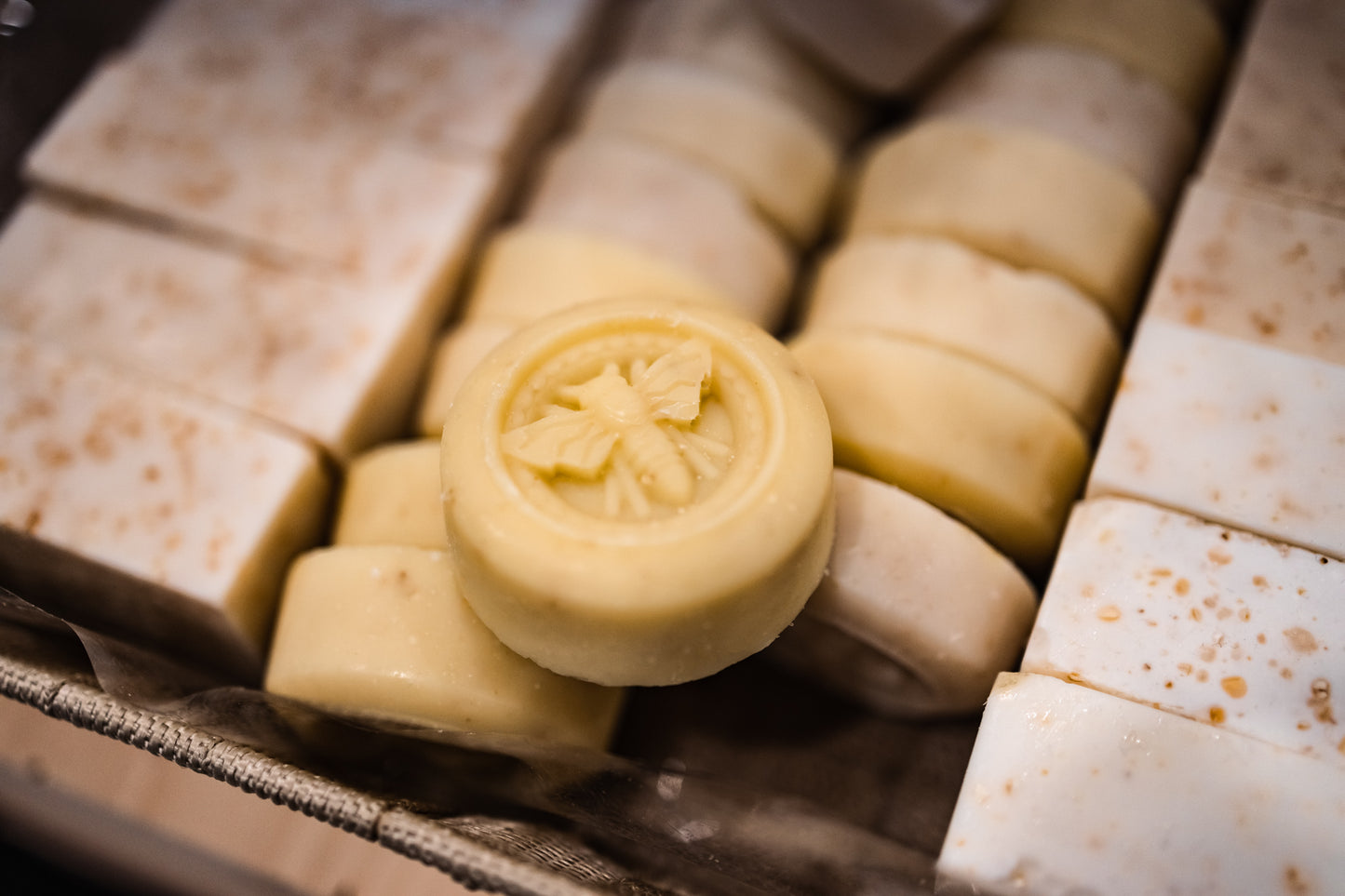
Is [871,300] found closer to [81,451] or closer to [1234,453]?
[1234,453]

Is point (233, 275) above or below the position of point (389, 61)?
below

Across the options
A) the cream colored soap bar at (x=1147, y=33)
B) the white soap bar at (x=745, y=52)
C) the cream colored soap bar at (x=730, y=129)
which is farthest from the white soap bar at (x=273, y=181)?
the cream colored soap bar at (x=1147, y=33)

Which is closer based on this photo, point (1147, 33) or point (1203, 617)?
point (1203, 617)

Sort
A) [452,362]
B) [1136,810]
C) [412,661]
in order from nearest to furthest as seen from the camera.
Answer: [1136,810], [412,661], [452,362]

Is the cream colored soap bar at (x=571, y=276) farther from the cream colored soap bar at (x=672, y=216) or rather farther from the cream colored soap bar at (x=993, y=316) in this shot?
the cream colored soap bar at (x=993, y=316)

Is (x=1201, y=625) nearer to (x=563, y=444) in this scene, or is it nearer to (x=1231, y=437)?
(x=1231, y=437)

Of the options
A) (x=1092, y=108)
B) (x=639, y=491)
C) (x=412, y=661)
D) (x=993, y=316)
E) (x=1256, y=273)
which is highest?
(x=1092, y=108)

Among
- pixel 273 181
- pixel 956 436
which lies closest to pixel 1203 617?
pixel 956 436

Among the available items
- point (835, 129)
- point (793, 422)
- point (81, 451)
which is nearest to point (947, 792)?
point (793, 422)
